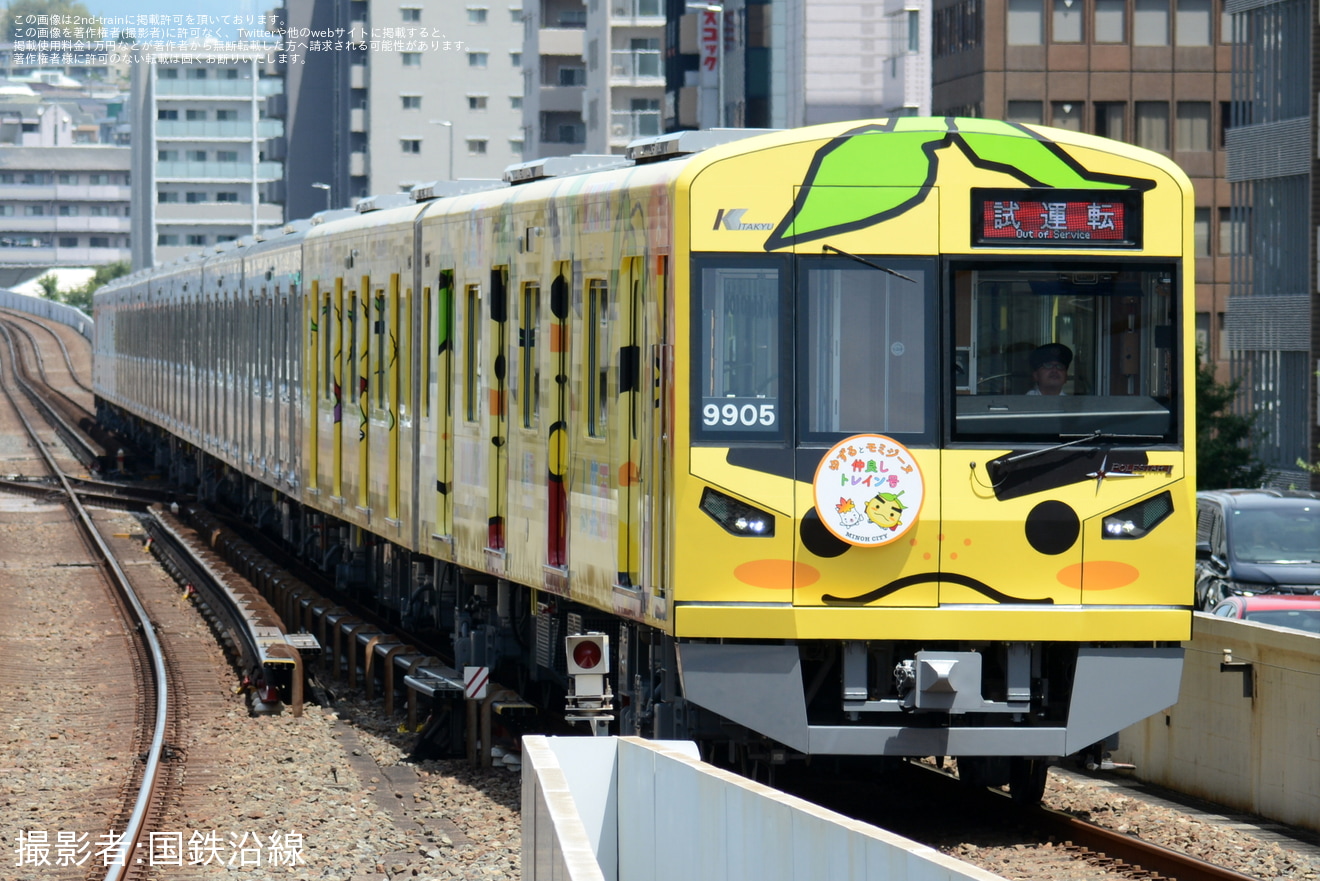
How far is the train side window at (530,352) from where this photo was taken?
1227 cm

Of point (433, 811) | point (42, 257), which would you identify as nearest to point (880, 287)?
point (433, 811)

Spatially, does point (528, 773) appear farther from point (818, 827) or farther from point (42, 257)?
point (42, 257)

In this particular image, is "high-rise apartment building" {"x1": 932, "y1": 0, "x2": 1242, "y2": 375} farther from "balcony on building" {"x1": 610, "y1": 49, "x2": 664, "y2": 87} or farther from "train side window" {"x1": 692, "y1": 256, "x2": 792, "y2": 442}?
"train side window" {"x1": 692, "y1": 256, "x2": 792, "y2": 442}

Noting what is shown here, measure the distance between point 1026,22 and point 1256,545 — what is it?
34327 mm

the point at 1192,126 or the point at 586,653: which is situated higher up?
the point at 1192,126

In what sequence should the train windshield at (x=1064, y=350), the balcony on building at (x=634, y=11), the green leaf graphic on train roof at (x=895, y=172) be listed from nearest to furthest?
the green leaf graphic on train roof at (x=895, y=172) < the train windshield at (x=1064, y=350) < the balcony on building at (x=634, y=11)

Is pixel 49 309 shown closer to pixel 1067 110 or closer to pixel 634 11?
pixel 634 11

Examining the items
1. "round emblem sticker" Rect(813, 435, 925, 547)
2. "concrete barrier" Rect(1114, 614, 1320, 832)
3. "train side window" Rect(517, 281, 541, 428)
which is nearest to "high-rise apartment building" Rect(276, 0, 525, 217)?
"train side window" Rect(517, 281, 541, 428)

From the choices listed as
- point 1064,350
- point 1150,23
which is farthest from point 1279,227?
point 1064,350

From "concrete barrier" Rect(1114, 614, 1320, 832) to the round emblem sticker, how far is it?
237 cm

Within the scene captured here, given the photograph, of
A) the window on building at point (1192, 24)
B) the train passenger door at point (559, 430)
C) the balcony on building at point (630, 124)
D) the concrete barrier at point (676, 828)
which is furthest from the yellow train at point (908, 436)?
the balcony on building at point (630, 124)

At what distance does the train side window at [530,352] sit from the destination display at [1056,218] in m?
3.05

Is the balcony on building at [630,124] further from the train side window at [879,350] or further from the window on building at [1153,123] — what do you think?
the train side window at [879,350]

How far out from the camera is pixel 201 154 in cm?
13138
